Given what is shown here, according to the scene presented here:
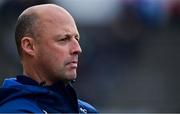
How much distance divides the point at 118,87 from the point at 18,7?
202 cm

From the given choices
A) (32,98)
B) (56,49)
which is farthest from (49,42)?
(32,98)

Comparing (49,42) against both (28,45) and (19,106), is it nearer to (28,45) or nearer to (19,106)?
(28,45)

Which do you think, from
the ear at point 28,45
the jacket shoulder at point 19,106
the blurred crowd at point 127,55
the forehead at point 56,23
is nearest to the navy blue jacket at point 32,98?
the jacket shoulder at point 19,106

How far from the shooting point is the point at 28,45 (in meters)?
5.21

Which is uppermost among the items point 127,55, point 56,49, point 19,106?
point 127,55

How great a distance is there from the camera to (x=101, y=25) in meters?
13.8

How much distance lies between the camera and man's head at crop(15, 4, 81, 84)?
16.9 ft

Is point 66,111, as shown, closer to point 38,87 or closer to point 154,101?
point 38,87

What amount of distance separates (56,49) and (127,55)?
834cm

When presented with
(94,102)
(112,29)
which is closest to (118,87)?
(94,102)

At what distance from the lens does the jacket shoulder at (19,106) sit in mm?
4949

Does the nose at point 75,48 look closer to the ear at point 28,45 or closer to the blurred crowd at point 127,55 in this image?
the ear at point 28,45

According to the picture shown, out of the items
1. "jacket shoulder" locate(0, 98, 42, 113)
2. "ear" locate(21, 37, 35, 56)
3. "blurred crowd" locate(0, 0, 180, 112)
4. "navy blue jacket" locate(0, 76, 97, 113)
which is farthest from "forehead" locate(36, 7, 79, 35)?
"blurred crowd" locate(0, 0, 180, 112)

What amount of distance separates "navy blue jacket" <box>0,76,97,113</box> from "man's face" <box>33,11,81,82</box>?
0.30ft
